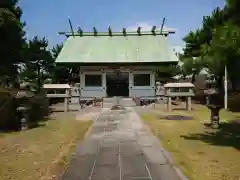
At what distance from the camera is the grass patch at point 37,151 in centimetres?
679

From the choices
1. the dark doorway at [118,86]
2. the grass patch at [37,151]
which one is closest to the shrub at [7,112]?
the grass patch at [37,151]

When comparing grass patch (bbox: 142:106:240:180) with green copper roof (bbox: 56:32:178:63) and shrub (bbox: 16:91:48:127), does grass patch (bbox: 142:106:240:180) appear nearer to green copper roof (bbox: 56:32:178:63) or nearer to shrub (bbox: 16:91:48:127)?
shrub (bbox: 16:91:48:127)

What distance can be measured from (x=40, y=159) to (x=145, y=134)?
4.04m

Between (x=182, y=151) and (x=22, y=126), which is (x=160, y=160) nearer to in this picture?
(x=182, y=151)

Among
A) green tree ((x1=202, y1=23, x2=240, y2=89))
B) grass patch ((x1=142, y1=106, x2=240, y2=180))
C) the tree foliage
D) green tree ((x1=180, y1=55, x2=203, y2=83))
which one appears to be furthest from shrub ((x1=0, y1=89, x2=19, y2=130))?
green tree ((x1=180, y1=55, x2=203, y2=83))

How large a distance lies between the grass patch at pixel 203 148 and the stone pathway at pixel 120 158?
435 millimetres

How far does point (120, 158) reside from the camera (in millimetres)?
7598

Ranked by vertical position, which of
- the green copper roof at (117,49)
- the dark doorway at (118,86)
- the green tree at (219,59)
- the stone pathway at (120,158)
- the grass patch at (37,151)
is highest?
the green copper roof at (117,49)

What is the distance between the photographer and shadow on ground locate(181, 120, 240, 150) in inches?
396

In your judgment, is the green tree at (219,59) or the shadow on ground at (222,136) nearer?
the shadow on ground at (222,136)

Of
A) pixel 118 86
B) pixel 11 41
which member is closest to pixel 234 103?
pixel 118 86

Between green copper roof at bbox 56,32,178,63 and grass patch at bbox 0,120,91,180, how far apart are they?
1360 centimetres

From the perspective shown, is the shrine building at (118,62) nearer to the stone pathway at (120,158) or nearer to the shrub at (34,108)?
the shrub at (34,108)

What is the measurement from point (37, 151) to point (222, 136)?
5821 mm
